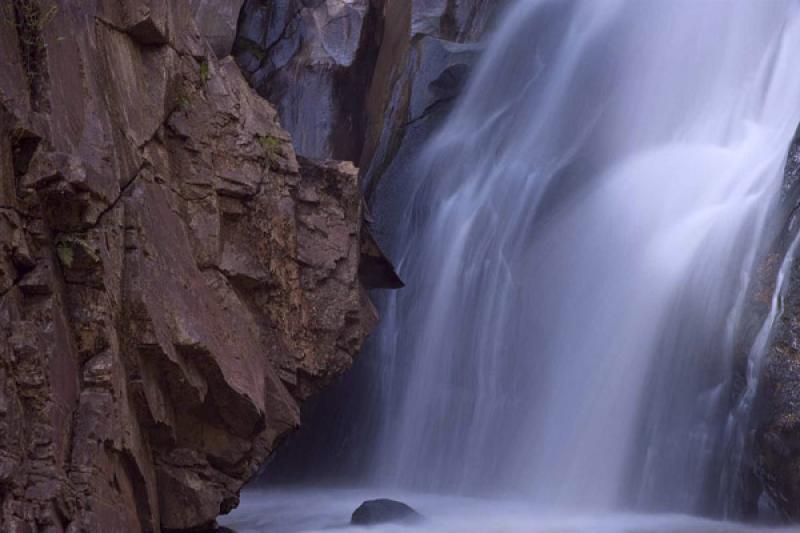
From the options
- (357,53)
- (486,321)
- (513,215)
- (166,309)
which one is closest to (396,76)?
(357,53)

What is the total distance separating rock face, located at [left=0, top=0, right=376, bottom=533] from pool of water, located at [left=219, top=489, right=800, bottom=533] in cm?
143

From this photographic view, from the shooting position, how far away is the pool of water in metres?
9.05

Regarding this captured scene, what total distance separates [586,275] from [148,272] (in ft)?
18.3

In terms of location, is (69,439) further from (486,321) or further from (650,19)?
(650,19)

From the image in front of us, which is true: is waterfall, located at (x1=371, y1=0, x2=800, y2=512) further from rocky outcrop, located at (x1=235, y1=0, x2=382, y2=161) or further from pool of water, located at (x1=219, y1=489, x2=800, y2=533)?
rocky outcrop, located at (x1=235, y1=0, x2=382, y2=161)

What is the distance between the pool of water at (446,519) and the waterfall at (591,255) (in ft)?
1.08

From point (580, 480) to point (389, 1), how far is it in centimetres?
707

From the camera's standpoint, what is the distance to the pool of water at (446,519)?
29.7 feet

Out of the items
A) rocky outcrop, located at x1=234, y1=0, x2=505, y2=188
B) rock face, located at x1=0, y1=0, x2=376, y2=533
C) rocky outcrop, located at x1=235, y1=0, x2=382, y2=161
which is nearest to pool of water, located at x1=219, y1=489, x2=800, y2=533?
rock face, located at x1=0, y1=0, x2=376, y2=533

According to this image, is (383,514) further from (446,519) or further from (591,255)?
(591,255)

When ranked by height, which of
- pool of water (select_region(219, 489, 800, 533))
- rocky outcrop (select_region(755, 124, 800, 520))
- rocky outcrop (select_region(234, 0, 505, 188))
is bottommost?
pool of water (select_region(219, 489, 800, 533))

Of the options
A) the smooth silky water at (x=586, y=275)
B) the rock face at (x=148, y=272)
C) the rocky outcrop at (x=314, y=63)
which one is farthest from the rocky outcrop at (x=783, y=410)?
the rocky outcrop at (x=314, y=63)

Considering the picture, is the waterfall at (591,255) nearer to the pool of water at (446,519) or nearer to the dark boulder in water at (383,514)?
the pool of water at (446,519)

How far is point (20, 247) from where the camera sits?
Result: 6086 mm
